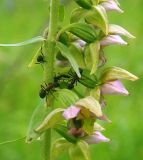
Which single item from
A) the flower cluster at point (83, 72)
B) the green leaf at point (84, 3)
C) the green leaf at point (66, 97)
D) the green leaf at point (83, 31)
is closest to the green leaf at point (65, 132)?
the flower cluster at point (83, 72)

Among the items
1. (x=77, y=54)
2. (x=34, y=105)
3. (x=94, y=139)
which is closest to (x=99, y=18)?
(x=77, y=54)

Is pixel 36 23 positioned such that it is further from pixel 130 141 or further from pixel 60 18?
pixel 60 18

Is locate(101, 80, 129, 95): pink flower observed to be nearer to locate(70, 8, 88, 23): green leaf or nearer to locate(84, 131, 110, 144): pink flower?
locate(84, 131, 110, 144): pink flower

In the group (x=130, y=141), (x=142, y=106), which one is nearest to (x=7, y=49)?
(x=142, y=106)

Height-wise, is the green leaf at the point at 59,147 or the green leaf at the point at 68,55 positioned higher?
the green leaf at the point at 68,55

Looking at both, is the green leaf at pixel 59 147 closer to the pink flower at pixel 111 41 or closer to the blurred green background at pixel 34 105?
the pink flower at pixel 111 41

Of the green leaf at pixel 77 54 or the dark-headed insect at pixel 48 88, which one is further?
the green leaf at pixel 77 54

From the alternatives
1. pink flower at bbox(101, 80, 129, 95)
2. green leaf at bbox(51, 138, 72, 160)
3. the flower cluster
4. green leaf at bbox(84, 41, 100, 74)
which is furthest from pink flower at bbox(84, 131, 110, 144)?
green leaf at bbox(84, 41, 100, 74)
